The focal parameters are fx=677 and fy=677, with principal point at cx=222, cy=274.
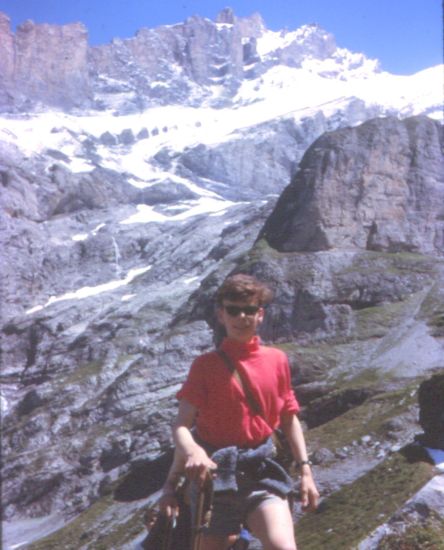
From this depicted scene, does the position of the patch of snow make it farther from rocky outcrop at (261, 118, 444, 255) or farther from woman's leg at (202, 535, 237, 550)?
woman's leg at (202, 535, 237, 550)

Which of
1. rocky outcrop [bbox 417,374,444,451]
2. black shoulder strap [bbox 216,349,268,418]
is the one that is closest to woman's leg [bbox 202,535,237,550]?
black shoulder strap [bbox 216,349,268,418]

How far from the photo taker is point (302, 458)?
7070mm

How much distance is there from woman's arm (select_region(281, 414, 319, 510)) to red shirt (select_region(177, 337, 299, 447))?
25 cm

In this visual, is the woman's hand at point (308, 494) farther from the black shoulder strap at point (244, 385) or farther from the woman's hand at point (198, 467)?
the woman's hand at point (198, 467)

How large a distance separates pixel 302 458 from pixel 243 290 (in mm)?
1860

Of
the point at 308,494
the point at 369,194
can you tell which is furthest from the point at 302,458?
the point at 369,194

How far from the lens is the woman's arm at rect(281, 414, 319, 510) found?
6812mm

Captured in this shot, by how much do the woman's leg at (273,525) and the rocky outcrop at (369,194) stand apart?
10716 centimetres

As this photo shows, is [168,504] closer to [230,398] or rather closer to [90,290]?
[230,398]

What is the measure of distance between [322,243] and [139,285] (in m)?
80.0

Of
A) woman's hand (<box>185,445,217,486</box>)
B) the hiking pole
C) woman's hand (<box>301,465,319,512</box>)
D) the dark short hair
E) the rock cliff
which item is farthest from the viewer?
the rock cliff

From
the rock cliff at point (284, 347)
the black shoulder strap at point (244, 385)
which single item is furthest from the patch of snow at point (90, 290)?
the black shoulder strap at point (244, 385)

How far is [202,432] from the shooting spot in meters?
6.96

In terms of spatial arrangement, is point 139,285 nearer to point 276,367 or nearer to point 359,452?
point 359,452
